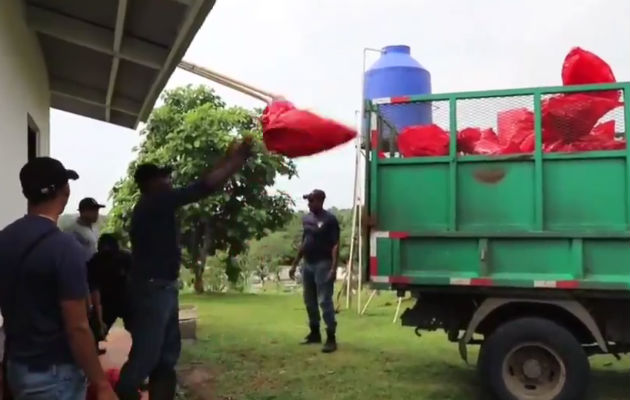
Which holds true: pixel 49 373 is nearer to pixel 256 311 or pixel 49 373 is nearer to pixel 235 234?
pixel 256 311

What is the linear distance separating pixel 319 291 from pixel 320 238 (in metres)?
0.56

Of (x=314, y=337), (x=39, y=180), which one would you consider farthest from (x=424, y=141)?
(x=39, y=180)

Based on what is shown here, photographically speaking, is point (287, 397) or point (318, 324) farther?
point (318, 324)

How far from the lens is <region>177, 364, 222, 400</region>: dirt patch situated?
599 cm

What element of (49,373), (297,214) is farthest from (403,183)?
(297,214)

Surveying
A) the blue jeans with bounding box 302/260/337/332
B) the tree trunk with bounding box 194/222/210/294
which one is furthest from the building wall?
the tree trunk with bounding box 194/222/210/294

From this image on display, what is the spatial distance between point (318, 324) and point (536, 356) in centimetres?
308

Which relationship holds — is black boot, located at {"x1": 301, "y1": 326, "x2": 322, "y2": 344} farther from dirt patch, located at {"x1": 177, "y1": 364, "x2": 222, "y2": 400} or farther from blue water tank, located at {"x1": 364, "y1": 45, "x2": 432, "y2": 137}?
blue water tank, located at {"x1": 364, "y1": 45, "x2": 432, "y2": 137}

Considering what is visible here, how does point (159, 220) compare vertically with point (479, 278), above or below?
above

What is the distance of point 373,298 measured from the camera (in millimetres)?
12320

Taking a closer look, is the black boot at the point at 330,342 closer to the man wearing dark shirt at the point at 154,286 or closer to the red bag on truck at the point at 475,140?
the red bag on truck at the point at 475,140

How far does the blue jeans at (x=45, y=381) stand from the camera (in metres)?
2.63

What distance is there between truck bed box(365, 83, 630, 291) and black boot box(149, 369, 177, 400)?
6.75 feet

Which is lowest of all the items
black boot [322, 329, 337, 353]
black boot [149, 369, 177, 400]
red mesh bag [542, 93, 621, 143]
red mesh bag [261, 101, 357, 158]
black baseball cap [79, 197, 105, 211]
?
black boot [322, 329, 337, 353]
